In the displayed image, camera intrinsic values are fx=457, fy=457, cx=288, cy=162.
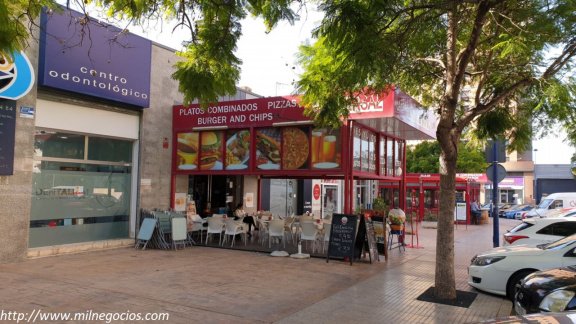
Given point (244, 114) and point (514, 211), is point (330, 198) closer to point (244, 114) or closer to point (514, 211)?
point (244, 114)

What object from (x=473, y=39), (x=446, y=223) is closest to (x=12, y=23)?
(x=473, y=39)

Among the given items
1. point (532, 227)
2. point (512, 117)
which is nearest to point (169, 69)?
point (512, 117)

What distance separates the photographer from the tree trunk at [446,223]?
24.8 feet

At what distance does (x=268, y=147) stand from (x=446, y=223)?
623 centimetres

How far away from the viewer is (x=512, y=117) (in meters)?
9.63

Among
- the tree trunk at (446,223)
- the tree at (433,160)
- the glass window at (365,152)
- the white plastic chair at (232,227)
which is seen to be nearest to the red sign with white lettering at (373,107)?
the glass window at (365,152)

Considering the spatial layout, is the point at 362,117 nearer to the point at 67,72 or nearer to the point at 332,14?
the point at 332,14

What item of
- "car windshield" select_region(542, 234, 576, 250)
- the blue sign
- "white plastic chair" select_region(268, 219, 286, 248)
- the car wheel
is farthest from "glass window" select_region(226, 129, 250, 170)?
"car windshield" select_region(542, 234, 576, 250)

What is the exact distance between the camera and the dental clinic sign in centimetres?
1066

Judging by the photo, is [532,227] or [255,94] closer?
[532,227]

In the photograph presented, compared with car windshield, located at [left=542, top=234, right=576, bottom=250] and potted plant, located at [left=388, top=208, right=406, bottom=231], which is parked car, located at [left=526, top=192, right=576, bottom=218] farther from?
car windshield, located at [left=542, top=234, right=576, bottom=250]

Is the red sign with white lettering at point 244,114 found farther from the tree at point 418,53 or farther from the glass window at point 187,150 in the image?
the tree at point 418,53

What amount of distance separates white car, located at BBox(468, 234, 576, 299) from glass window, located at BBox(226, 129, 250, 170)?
7.03 meters

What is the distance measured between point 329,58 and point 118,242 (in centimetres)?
800
